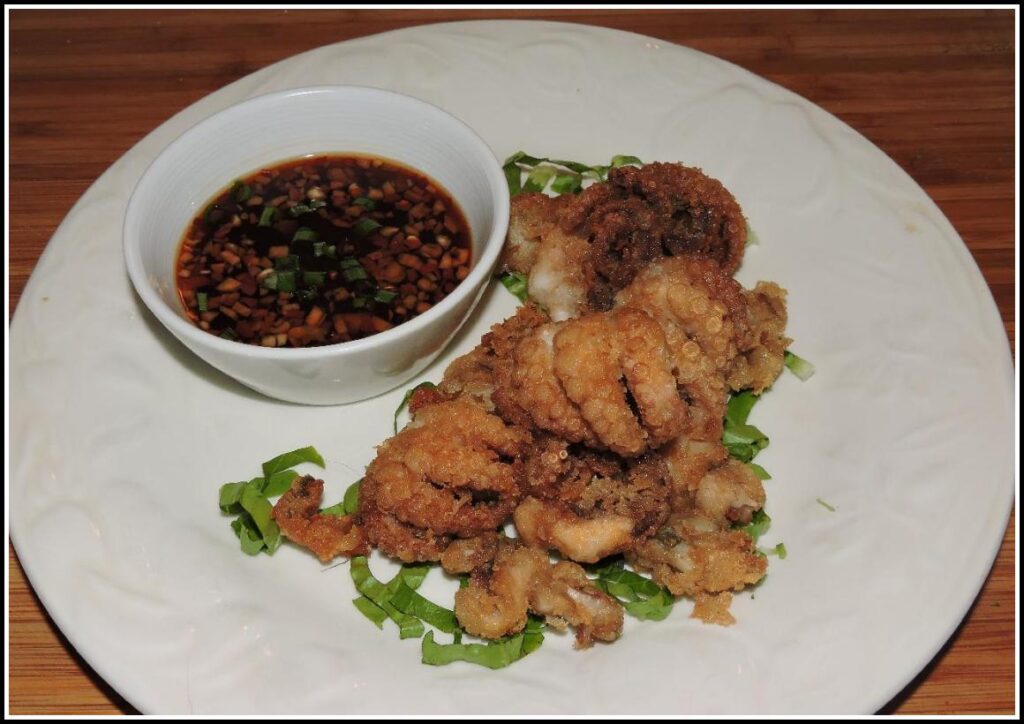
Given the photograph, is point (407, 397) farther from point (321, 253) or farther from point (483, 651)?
point (483, 651)

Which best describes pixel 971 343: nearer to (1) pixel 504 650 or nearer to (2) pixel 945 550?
(2) pixel 945 550

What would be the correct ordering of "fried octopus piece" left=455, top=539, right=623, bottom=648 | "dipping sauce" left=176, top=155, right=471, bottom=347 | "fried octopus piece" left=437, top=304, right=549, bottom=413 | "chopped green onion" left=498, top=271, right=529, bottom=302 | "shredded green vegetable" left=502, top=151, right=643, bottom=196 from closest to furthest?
"fried octopus piece" left=455, top=539, right=623, bottom=648
"fried octopus piece" left=437, top=304, right=549, bottom=413
"dipping sauce" left=176, top=155, right=471, bottom=347
"chopped green onion" left=498, top=271, right=529, bottom=302
"shredded green vegetable" left=502, top=151, right=643, bottom=196

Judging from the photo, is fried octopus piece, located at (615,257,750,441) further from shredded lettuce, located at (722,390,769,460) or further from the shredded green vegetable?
the shredded green vegetable

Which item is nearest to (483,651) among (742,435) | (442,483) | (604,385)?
(442,483)

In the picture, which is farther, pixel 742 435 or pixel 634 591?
pixel 742 435

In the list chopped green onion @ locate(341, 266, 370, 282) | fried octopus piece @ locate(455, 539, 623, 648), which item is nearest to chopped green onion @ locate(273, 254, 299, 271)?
chopped green onion @ locate(341, 266, 370, 282)

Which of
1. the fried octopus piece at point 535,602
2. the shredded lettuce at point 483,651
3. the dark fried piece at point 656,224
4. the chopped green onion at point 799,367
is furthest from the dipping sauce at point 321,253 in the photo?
the chopped green onion at point 799,367

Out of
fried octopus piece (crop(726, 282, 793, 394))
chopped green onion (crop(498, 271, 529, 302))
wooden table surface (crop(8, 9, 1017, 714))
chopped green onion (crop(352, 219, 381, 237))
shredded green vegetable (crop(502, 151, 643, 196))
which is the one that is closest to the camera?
fried octopus piece (crop(726, 282, 793, 394))
